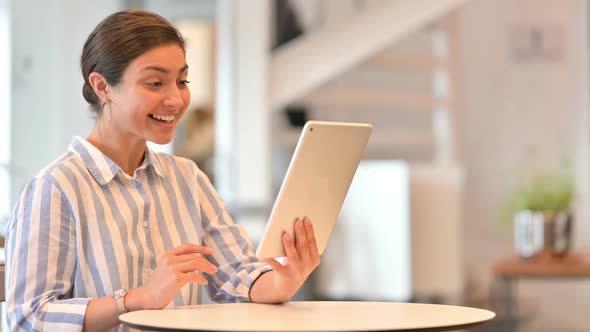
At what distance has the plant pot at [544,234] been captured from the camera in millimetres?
5102

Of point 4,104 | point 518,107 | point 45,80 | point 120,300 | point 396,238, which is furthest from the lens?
point 518,107

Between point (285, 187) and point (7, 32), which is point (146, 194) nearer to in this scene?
point (285, 187)

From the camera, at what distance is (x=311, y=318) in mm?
1630

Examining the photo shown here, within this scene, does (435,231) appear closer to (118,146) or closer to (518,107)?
(518,107)

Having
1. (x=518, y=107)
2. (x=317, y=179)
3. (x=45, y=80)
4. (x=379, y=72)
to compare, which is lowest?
(x=317, y=179)

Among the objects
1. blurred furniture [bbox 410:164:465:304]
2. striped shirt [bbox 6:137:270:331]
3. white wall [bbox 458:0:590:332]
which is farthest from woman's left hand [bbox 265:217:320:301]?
white wall [bbox 458:0:590:332]

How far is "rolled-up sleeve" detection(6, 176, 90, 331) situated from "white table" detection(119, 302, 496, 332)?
0.55 feet

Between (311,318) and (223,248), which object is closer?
(311,318)

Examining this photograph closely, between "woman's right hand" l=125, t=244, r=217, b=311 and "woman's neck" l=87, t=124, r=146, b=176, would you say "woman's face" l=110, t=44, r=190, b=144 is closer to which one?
"woman's neck" l=87, t=124, r=146, b=176

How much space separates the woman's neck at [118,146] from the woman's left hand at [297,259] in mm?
331

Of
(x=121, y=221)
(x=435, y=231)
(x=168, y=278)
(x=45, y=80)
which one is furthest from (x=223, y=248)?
(x=435, y=231)

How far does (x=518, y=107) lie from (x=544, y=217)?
171 cm

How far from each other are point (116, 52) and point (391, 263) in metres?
3.40

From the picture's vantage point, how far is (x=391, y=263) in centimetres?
510
